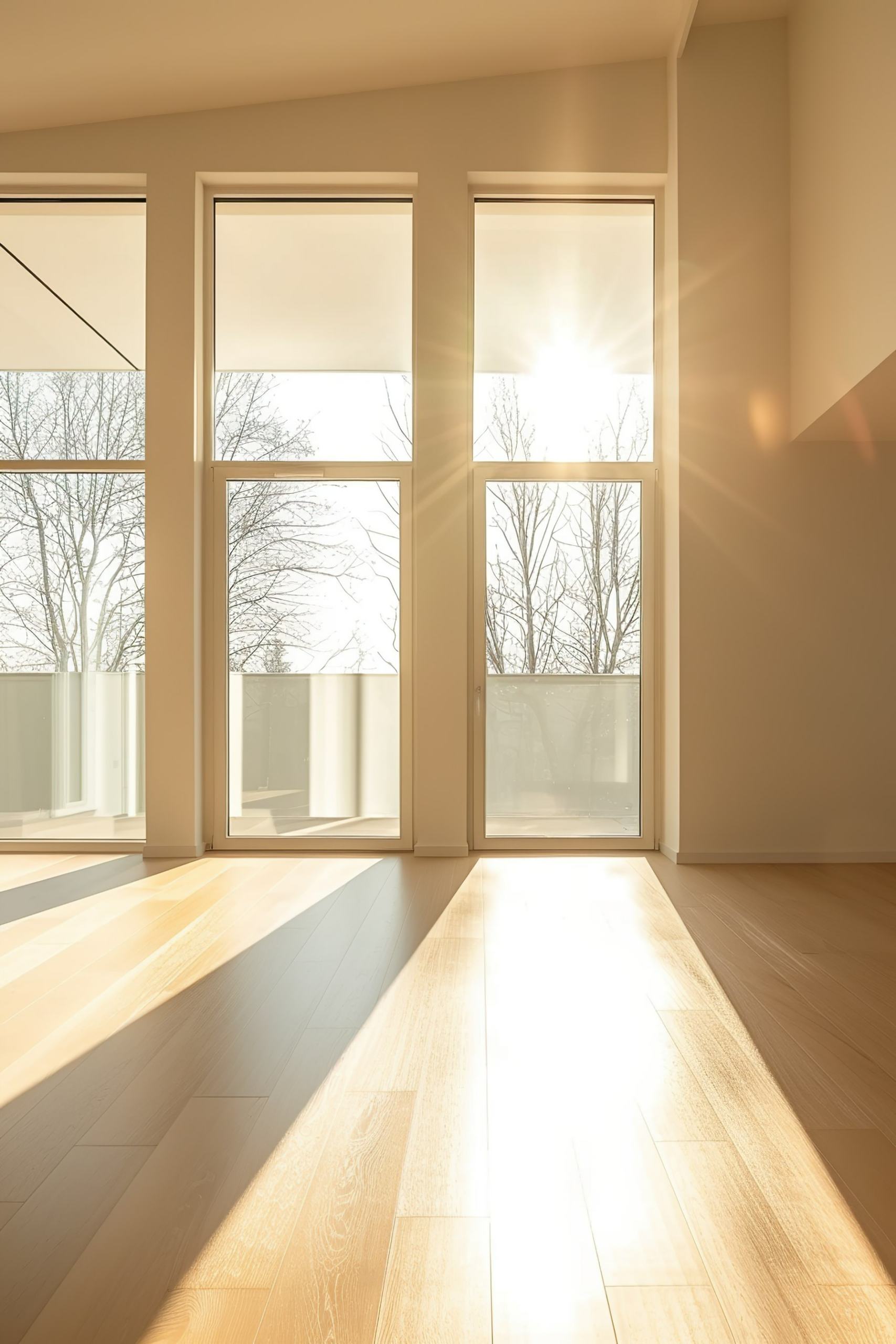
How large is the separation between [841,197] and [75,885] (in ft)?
16.2

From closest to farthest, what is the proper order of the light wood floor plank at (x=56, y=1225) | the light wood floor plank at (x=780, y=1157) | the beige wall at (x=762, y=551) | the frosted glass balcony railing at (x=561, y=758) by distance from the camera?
the light wood floor plank at (x=56, y=1225) < the light wood floor plank at (x=780, y=1157) < the beige wall at (x=762, y=551) < the frosted glass balcony railing at (x=561, y=758)

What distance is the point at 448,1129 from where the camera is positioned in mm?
2070

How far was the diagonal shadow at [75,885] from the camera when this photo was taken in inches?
163

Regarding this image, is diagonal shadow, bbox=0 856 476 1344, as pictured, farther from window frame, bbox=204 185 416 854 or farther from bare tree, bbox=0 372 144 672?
bare tree, bbox=0 372 144 672

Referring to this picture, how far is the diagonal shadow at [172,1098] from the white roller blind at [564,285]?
11.3 ft

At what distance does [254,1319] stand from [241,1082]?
91 cm

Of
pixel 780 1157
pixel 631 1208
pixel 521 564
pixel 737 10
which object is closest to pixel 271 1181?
pixel 631 1208

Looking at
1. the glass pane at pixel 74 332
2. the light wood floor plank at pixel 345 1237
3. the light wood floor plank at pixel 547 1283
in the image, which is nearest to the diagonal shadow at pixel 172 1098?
the light wood floor plank at pixel 345 1237

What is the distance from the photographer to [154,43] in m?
4.73

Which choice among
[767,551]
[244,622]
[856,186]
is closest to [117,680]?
[244,622]

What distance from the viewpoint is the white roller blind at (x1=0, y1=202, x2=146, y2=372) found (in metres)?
5.46

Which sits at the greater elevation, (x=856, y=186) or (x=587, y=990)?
(x=856, y=186)

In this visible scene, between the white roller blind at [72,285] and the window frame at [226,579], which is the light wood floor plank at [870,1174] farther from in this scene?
the white roller blind at [72,285]

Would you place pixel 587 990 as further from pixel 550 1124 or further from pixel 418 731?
pixel 418 731
